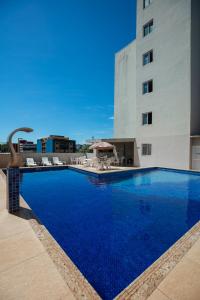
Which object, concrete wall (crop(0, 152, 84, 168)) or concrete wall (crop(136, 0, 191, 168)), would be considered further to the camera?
concrete wall (crop(0, 152, 84, 168))

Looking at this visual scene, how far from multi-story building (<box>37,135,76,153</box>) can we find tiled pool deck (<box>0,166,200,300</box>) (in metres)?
63.4

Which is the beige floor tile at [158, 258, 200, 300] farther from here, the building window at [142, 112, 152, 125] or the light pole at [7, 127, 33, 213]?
the building window at [142, 112, 152, 125]

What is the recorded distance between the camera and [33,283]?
212cm

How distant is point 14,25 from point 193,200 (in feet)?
49.3

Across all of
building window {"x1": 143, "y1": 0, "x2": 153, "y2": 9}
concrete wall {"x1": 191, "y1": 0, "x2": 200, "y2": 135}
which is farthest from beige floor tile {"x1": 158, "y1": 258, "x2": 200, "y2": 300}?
building window {"x1": 143, "y1": 0, "x2": 153, "y2": 9}

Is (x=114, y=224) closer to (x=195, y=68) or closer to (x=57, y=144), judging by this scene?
(x=195, y=68)

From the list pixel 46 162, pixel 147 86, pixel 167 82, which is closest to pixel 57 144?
pixel 46 162

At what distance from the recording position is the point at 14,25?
418 inches

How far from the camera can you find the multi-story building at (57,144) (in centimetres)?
6680

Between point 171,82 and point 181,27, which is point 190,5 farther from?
point 171,82

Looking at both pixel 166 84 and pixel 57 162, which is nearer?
pixel 166 84

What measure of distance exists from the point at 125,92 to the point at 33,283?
20.5 meters

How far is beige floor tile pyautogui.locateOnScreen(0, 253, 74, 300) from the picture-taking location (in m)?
1.94

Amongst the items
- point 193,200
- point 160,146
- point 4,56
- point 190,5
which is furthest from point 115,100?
point 193,200
